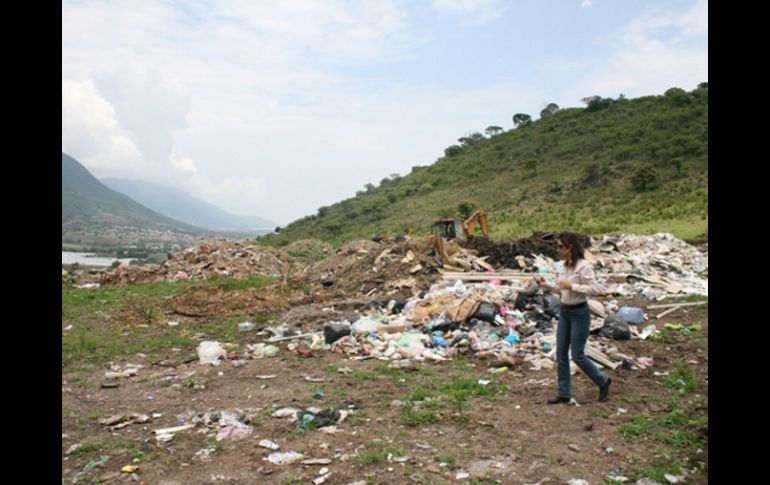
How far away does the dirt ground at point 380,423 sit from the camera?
4266 mm

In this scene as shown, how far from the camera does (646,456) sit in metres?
4.33

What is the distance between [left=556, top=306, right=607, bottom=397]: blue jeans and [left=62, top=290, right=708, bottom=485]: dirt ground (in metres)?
0.27

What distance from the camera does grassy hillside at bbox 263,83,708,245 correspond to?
31.7m

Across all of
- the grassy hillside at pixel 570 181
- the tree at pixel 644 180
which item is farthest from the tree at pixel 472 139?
the tree at pixel 644 180

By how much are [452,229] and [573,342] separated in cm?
1480

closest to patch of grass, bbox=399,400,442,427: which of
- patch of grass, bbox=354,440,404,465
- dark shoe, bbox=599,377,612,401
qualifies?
patch of grass, bbox=354,440,404,465

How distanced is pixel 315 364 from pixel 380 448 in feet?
10.6

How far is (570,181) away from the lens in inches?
1641

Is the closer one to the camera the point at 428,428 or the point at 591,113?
the point at 428,428

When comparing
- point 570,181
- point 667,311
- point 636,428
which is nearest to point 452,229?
point 667,311

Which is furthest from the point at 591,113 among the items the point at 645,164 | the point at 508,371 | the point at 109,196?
the point at 109,196

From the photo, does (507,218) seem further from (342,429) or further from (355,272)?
(342,429)

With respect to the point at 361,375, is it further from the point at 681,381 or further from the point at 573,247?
the point at 681,381

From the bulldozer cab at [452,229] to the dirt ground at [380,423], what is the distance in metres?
12.0
